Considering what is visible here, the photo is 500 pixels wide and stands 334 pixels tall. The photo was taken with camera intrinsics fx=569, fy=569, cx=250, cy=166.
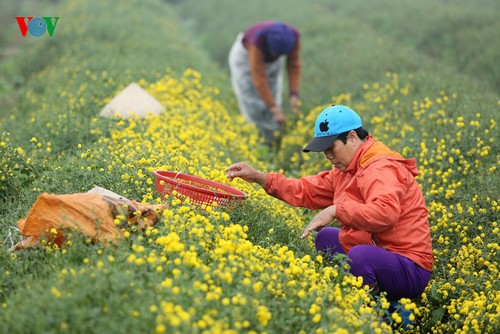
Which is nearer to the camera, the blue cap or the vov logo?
the vov logo

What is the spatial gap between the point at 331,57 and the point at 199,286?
329 inches

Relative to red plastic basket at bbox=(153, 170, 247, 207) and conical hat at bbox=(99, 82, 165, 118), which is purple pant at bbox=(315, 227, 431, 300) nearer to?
red plastic basket at bbox=(153, 170, 247, 207)

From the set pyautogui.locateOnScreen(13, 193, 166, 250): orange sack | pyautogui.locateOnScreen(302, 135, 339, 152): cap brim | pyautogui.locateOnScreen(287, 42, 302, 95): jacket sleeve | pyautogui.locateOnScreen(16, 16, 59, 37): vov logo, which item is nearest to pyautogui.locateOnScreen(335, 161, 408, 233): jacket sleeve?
pyautogui.locateOnScreen(302, 135, 339, 152): cap brim

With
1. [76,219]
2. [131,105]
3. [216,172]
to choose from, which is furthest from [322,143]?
[131,105]

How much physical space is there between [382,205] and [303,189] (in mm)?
898

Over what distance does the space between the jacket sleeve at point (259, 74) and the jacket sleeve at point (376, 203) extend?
13.5 feet

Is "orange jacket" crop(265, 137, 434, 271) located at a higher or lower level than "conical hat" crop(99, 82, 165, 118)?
lower

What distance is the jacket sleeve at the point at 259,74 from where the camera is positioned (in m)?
7.79

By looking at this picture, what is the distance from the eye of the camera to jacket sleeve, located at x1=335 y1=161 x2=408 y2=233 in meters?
3.68

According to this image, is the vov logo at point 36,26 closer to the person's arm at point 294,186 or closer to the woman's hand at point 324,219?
the person's arm at point 294,186

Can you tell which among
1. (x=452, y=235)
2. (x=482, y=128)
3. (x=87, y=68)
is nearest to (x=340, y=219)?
(x=452, y=235)

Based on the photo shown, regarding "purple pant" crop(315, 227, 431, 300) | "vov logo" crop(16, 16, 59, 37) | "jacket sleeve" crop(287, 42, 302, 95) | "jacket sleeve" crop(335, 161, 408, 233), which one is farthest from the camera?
"jacket sleeve" crop(287, 42, 302, 95)

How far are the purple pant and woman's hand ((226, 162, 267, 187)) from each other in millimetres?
912

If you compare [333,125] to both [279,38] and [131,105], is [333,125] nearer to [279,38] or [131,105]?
[131,105]
